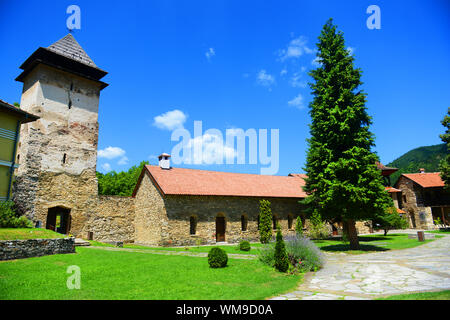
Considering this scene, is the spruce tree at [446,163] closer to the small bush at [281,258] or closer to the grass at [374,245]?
the grass at [374,245]

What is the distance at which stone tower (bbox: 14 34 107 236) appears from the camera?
64.9 ft

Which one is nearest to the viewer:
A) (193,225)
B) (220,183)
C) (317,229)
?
(193,225)

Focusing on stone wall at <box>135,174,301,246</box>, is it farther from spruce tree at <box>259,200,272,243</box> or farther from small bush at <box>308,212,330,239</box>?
small bush at <box>308,212,330,239</box>

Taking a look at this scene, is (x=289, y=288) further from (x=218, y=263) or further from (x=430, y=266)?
(x=430, y=266)

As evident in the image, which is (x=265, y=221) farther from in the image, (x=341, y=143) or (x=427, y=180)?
(x=427, y=180)

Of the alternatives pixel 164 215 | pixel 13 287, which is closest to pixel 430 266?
pixel 13 287

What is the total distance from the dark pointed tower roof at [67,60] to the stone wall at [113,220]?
39.0 ft

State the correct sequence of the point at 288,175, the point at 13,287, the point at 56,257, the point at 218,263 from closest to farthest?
the point at 13,287, the point at 218,263, the point at 56,257, the point at 288,175

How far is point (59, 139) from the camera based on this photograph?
846 inches

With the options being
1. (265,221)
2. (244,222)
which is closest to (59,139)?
(244,222)

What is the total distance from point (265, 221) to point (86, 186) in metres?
17.2

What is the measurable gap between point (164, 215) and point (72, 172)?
913cm

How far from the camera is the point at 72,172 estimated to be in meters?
22.0

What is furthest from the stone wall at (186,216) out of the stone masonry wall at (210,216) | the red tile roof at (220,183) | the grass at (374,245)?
the grass at (374,245)
